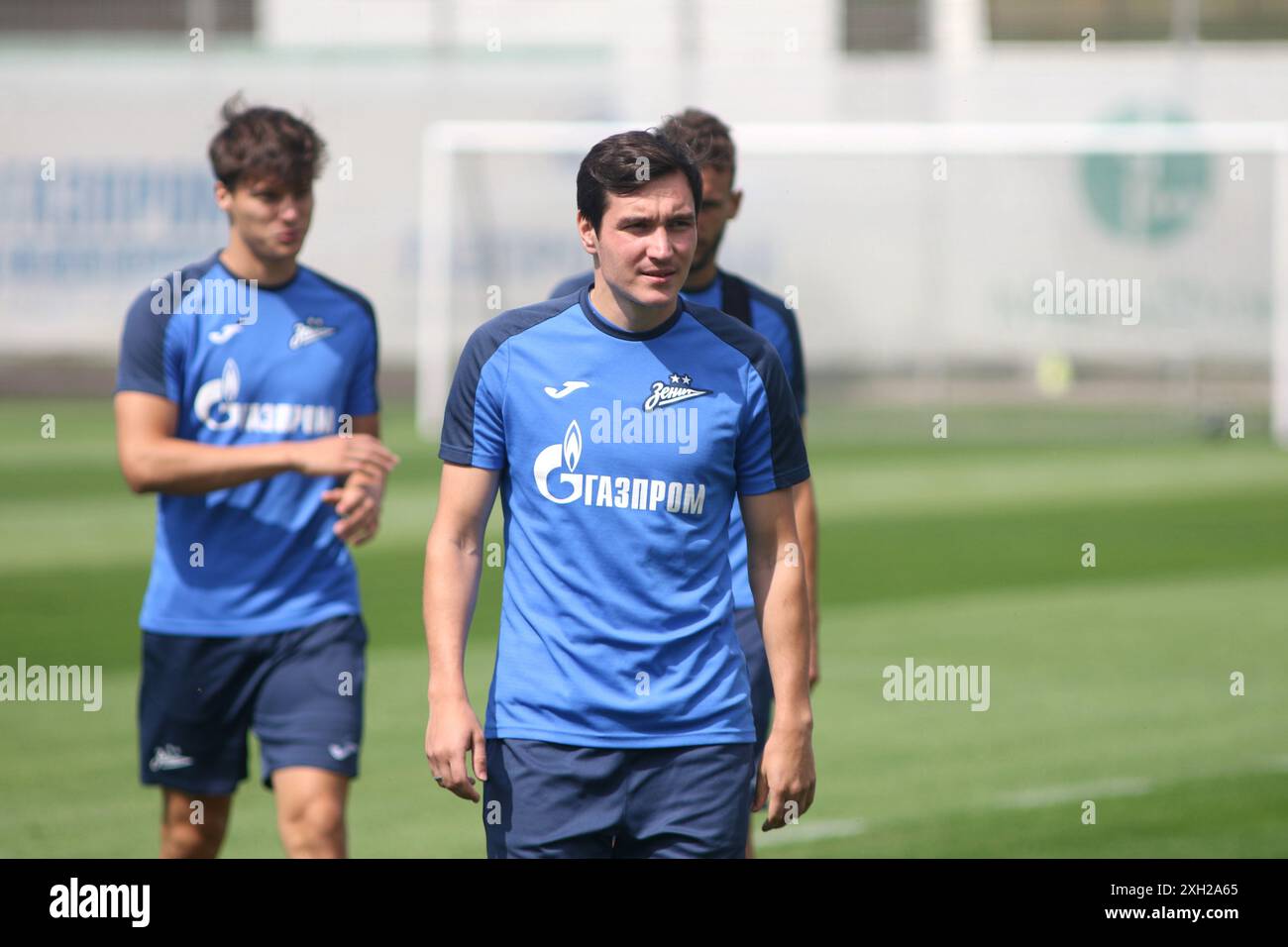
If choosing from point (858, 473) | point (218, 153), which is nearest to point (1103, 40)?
point (858, 473)

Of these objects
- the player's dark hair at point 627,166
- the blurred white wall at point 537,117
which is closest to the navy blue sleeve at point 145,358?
the player's dark hair at point 627,166

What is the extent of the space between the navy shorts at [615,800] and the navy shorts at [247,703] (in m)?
1.24

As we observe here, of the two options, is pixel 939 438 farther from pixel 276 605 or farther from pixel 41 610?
pixel 276 605

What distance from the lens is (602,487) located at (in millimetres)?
3498

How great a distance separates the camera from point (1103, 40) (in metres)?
25.3

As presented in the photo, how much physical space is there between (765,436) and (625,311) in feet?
1.29

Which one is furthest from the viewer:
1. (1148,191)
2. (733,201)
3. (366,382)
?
(1148,191)

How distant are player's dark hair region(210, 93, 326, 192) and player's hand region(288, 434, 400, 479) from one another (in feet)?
2.49

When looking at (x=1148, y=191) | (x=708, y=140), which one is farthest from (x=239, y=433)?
(x=1148, y=191)

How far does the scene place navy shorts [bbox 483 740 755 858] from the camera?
3447 millimetres

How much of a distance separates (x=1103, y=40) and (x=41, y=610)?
19.5 m

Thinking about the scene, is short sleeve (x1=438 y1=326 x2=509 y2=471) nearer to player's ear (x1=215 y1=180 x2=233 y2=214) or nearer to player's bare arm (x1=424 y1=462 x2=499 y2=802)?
player's bare arm (x1=424 y1=462 x2=499 y2=802)

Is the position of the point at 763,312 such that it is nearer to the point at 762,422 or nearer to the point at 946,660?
the point at 762,422

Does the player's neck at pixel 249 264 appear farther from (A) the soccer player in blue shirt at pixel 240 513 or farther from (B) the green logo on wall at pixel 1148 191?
(B) the green logo on wall at pixel 1148 191
